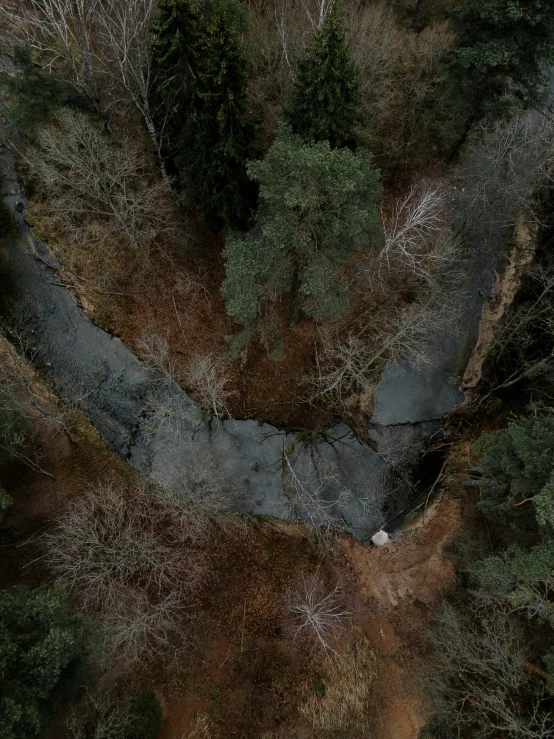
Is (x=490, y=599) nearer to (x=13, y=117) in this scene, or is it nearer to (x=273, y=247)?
(x=273, y=247)

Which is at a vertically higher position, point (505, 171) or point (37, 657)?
point (505, 171)

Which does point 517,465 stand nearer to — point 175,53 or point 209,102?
point 209,102

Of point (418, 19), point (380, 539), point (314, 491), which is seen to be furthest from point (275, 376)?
point (418, 19)

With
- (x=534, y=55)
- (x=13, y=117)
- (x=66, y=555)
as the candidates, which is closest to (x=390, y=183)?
(x=534, y=55)

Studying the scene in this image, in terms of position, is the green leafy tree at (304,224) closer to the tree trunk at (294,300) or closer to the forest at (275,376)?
the forest at (275,376)

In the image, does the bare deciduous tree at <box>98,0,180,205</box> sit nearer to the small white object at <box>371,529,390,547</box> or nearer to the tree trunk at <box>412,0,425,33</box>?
the tree trunk at <box>412,0,425,33</box>

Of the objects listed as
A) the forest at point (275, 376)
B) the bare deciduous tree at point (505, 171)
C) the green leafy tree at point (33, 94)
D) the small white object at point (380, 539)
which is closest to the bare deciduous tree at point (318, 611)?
the forest at point (275, 376)

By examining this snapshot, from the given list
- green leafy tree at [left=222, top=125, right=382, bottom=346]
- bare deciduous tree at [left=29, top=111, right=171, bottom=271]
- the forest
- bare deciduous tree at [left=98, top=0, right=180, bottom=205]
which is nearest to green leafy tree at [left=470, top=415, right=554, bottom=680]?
the forest
